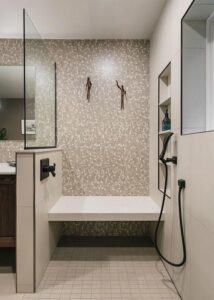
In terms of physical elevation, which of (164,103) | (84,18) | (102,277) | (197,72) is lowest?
(102,277)

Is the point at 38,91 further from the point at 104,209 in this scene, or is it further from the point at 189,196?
the point at 189,196

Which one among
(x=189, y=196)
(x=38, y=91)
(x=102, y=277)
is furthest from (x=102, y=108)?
(x=102, y=277)

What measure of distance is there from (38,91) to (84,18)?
886mm

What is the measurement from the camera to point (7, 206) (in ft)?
6.59

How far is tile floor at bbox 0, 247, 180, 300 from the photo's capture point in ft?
5.93

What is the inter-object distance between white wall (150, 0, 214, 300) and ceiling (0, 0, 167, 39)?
261 mm

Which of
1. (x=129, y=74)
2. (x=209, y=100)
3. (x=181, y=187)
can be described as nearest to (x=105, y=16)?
(x=129, y=74)

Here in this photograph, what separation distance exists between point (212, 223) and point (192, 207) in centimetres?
28

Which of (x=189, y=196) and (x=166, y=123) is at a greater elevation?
(x=166, y=123)

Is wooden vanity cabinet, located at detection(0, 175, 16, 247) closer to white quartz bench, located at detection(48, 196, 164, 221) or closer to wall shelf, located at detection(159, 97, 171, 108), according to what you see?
white quartz bench, located at detection(48, 196, 164, 221)

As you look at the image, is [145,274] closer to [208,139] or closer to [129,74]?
[208,139]

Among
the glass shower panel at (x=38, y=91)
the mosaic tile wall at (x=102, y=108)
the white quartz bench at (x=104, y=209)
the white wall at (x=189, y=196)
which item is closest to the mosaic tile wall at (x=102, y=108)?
the mosaic tile wall at (x=102, y=108)

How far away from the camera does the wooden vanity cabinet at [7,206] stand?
6.58 feet

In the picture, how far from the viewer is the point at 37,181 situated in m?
1.87
